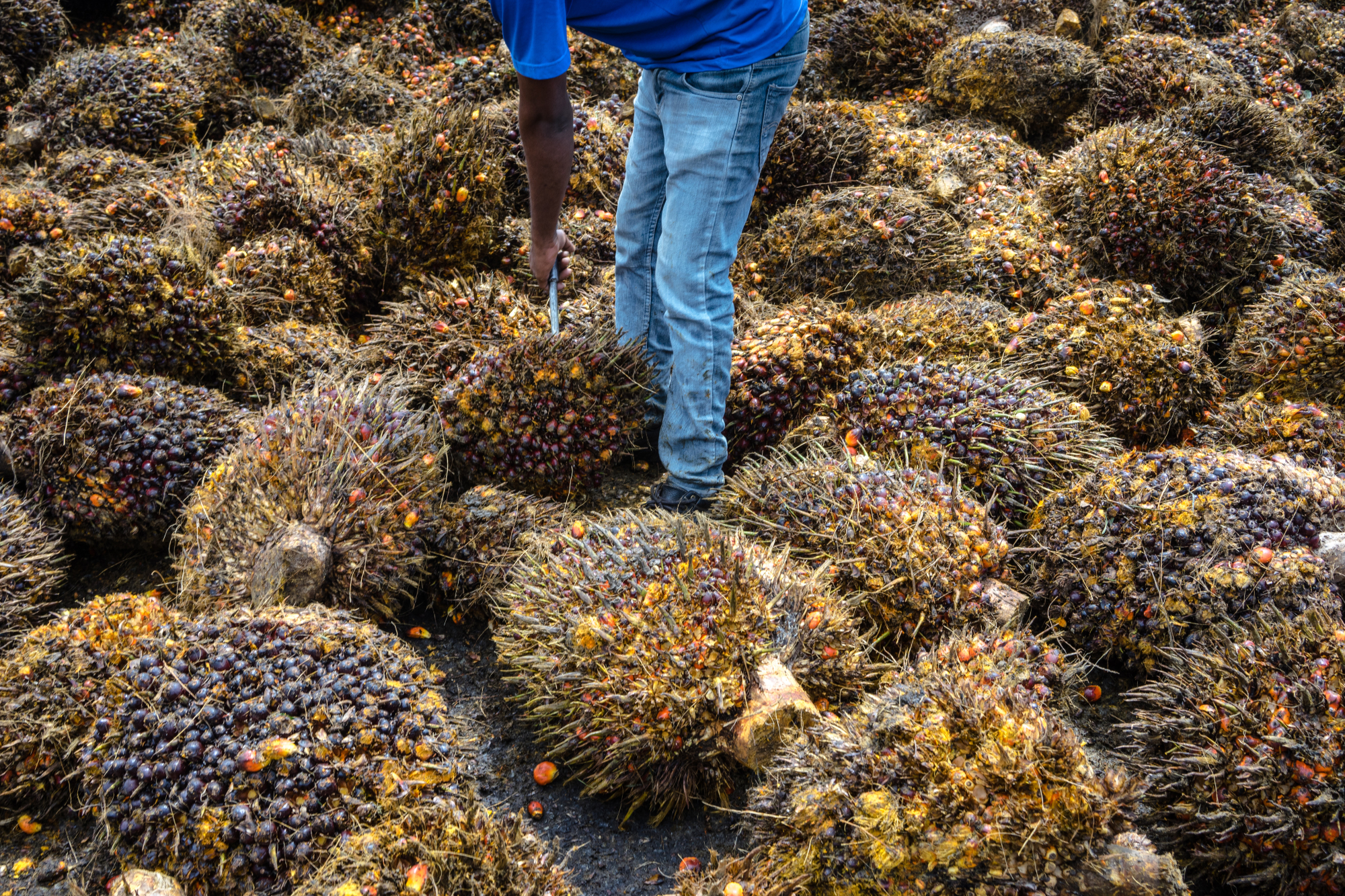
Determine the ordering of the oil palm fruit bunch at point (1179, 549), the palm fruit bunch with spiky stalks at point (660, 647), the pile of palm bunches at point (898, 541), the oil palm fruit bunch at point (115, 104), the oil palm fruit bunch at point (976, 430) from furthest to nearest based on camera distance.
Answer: the oil palm fruit bunch at point (115, 104) → the oil palm fruit bunch at point (976, 430) → the pile of palm bunches at point (898, 541) → the oil palm fruit bunch at point (1179, 549) → the palm fruit bunch with spiky stalks at point (660, 647)

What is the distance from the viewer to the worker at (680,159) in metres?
2.48

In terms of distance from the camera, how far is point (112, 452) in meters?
2.91

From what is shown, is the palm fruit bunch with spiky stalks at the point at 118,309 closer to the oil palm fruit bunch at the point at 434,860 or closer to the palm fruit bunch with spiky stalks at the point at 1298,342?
the oil palm fruit bunch at the point at 434,860

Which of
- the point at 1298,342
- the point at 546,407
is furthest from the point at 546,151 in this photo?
the point at 1298,342

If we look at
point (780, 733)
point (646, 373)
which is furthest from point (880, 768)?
point (646, 373)

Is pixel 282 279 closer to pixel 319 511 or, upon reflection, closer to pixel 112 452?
pixel 112 452

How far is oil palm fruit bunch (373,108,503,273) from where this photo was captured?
3.77m

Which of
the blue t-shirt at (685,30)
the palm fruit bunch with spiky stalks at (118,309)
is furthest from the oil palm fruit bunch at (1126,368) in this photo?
the palm fruit bunch with spiky stalks at (118,309)

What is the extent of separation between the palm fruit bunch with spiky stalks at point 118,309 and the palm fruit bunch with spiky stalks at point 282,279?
0.94 feet

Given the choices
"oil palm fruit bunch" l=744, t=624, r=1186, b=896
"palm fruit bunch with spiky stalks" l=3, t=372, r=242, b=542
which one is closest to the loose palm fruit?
"palm fruit bunch with spiky stalks" l=3, t=372, r=242, b=542

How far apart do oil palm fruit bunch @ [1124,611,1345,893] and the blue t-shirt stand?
212cm

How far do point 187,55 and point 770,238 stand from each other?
3.99 m

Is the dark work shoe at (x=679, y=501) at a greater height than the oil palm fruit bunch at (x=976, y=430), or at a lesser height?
lesser

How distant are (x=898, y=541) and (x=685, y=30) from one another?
1653 mm
